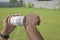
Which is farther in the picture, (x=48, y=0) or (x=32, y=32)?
(x=48, y=0)

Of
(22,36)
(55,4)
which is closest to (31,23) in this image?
(22,36)

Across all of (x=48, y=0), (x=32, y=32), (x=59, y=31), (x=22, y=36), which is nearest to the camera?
(x=32, y=32)

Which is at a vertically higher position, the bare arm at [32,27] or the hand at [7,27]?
the bare arm at [32,27]

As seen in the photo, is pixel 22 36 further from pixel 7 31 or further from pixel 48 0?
pixel 48 0

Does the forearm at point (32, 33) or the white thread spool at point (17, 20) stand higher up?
the white thread spool at point (17, 20)

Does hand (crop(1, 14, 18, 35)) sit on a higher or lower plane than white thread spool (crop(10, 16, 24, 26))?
lower

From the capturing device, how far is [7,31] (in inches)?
17.6

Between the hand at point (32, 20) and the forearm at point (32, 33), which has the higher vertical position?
the hand at point (32, 20)

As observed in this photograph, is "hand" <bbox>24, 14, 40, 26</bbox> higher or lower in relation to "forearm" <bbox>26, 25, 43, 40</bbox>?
higher

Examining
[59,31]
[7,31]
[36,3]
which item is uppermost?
[7,31]

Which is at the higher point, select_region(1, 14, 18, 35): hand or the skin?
the skin

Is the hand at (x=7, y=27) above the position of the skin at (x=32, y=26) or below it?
below

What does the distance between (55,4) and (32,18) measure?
6.05 meters

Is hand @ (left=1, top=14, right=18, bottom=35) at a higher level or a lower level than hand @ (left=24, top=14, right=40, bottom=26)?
lower
